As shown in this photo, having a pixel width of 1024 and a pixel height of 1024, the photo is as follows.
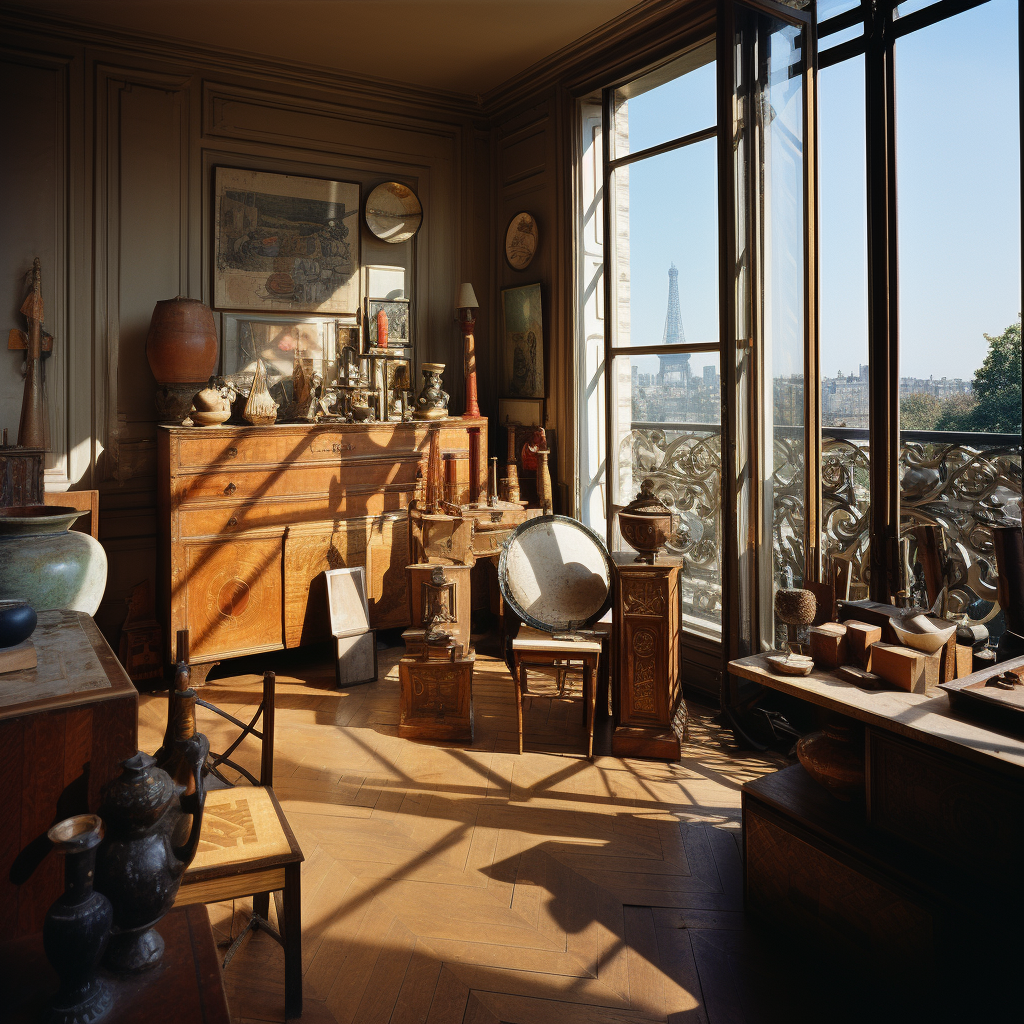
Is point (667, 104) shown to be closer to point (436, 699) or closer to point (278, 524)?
point (278, 524)

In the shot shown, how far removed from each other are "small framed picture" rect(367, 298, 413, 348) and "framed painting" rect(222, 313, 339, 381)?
26 cm

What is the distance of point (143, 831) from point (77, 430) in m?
4.16

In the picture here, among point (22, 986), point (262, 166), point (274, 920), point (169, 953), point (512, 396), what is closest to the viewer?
point (22, 986)

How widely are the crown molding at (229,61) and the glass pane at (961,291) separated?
11.4 ft

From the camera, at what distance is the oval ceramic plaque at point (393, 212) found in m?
5.79

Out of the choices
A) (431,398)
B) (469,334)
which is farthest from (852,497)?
(469,334)

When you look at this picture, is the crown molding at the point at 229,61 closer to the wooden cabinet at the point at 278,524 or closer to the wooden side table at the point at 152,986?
the wooden cabinet at the point at 278,524

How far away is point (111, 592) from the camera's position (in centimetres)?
502

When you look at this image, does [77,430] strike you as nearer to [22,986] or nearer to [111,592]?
[111,592]

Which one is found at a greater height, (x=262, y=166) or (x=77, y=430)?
(x=262, y=166)

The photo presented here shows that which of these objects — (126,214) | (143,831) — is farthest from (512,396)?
(143,831)

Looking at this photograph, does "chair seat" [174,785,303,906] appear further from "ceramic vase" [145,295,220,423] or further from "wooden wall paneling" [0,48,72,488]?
"wooden wall paneling" [0,48,72,488]

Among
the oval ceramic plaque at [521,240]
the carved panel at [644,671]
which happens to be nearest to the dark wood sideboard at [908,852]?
the carved panel at [644,671]

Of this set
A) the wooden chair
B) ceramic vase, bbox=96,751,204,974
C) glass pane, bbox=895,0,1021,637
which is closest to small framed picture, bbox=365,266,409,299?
glass pane, bbox=895,0,1021,637
